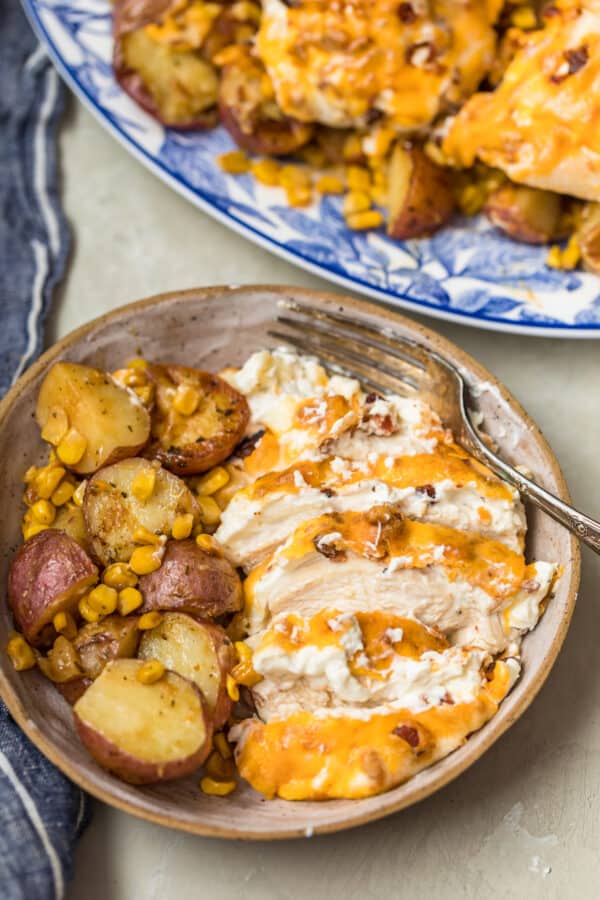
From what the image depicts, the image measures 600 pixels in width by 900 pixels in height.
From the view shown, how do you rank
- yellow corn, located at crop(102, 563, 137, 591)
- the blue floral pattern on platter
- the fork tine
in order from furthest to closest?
the blue floral pattern on platter < the fork tine < yellow corn, located at crop(102, 563, 137, 591)

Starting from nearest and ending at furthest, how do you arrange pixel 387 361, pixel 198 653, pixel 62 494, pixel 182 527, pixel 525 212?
1. pixel 198 653
2. pixel 182 527
3. pixel 62 494
4. pixel 387 361
5. pixel 525 212

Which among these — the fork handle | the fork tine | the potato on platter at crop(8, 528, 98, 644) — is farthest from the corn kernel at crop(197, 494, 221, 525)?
the fork handle

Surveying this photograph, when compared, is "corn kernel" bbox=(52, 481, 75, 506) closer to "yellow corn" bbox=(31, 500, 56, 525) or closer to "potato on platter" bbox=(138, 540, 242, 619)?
"yellow corn" bbox=(31, 500, 56, 525)

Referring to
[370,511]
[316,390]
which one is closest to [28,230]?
[316,390]

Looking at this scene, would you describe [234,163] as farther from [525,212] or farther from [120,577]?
[120,577]

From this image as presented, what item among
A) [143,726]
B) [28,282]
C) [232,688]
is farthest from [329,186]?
[143,726]
